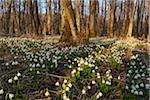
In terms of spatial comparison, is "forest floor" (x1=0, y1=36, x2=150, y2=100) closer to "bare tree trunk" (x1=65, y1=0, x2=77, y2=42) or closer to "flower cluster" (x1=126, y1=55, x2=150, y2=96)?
"flower cluster" (x1=126, y1=55, x2=150, y2=96)

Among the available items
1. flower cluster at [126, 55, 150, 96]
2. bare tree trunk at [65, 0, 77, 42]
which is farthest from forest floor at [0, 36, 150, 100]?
bare tree trunk at [65, 0, 77, 42]

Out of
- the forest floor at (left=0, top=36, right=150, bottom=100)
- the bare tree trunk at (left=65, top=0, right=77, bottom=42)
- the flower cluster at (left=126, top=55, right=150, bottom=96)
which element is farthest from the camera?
the bare tree trunk at (left=65, top=0, right=77, bottom=42)

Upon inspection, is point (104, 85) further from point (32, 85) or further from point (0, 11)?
point (0, 11)

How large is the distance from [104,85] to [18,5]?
2824cm

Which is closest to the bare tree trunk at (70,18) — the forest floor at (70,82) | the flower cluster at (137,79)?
the flower cluster at (137,79)

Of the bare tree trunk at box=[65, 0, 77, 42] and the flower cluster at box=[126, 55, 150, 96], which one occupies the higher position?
the bare tree trunk at box=[65, 0, 77, 42]

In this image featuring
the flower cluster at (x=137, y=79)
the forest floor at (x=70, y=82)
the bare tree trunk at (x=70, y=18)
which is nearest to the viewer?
the forest floor at (x=70, y=82)

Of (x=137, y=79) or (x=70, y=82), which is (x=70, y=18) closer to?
(x=137, y=79)

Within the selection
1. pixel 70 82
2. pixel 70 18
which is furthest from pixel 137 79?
pixel 70 18

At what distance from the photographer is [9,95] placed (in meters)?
3.54

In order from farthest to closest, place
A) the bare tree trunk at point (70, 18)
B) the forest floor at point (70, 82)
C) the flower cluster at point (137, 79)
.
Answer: the bare tree trunk at point (70, 18) → the flower cluster at point (137, 79) → the forest floor at point (70, 82)

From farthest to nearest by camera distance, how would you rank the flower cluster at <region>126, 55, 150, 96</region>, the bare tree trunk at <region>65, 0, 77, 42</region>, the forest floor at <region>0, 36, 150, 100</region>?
the bare tree trunk at <region>65, 0, 77, 42</region>, the flower cluster at <region>126, 55, 150, 96</region>, the forest floor at <region>0, 36, 150, 100</region>

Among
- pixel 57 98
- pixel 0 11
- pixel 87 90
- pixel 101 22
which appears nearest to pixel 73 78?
pixel 87 90

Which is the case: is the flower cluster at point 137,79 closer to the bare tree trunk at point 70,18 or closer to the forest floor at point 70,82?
the forest floor at point 70,82
